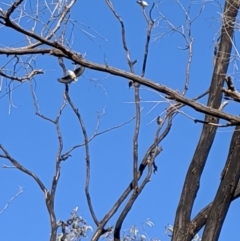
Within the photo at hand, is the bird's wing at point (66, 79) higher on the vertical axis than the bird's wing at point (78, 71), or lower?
higher

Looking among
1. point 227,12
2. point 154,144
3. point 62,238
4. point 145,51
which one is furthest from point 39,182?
point 227,12

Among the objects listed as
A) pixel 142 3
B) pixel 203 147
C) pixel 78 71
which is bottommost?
pixel 203 147

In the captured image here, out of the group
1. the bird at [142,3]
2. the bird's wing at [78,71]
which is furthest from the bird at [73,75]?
the bird at [142,3]

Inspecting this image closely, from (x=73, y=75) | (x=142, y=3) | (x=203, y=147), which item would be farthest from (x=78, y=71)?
(x=142, y=3)

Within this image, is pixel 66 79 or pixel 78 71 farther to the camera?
pixel 66 79

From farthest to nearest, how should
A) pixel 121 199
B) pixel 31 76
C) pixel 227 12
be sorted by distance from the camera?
pixel 121 199 < pixel 31 76 < pixel 227 12

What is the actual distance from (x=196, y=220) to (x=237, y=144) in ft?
1.38

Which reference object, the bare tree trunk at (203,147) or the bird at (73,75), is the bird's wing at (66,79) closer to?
the bird at (73,75)

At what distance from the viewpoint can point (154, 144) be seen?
3.91m

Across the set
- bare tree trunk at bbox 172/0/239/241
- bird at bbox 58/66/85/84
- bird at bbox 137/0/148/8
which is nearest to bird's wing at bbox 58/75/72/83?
bird at bbox 58/66/85/84

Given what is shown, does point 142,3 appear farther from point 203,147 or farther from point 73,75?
point 73,75

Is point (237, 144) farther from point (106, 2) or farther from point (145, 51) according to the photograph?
point (106, 2)

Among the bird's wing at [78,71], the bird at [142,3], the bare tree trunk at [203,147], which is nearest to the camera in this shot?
the bird's wing at [78,71]

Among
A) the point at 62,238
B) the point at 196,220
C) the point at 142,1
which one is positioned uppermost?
the point at 142,1
